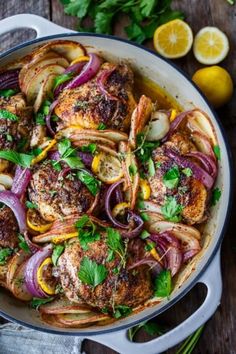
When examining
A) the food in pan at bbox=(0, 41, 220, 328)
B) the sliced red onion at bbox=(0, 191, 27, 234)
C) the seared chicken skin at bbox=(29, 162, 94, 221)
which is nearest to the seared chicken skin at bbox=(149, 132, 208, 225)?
the food in pan at bbox=(0, 41, 220, 328)

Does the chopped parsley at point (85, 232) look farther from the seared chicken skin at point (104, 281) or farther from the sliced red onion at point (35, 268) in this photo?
the sliced red onion at point (35, 268)

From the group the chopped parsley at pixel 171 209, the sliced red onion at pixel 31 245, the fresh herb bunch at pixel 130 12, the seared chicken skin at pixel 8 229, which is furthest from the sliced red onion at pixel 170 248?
the fresh herb bunch at pixel 130 12

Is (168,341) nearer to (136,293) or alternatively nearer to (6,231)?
(136,293)

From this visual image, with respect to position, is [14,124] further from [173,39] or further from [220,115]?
[220,115]

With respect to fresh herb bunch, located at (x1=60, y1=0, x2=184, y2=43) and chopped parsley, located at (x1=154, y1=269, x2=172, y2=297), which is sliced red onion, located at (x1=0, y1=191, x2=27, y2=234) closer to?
chopped parsley, located at (x1=154, y1=269, x2=172, y2=297)

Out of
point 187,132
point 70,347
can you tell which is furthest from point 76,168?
point 70,347

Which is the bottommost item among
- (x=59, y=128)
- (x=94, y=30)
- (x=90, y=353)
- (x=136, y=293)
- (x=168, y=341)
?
(x=90, y=353)

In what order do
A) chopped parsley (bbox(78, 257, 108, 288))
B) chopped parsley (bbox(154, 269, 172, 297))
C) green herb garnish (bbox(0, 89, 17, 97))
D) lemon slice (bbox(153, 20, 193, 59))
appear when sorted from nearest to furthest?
chopped parsley (bbox(78, 257, 108, 288)) < chopped parsley (bbox(154, 269, 172, 297)) < green herb garnish (bbox(0, 89, 17, 97)) < lemon slice (bbox(153, 20, 193, 59))
